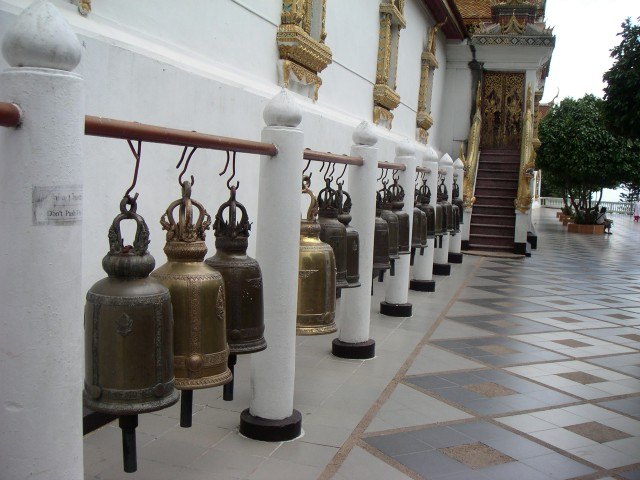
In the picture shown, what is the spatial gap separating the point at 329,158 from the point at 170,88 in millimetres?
1124

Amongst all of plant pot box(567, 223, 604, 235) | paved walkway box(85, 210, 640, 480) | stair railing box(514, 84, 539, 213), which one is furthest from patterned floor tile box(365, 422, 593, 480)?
plant pot box(567, 223, 604, 235)

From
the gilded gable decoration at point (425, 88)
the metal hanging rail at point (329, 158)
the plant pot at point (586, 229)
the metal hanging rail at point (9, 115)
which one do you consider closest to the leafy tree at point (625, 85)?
the gilded gable decoration at point (425, 88)

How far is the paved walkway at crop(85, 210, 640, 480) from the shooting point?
3.44 m

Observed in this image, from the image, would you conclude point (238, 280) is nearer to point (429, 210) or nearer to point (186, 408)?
point (186, 408)

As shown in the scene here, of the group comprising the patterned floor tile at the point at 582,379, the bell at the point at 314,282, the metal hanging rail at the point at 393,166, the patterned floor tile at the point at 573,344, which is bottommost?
the patterned floor tile at the point at 573,344

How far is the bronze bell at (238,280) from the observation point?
2.82 metres

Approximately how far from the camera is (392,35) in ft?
34.8

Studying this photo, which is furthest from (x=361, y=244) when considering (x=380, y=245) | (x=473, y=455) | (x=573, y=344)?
(x=573, y=344)

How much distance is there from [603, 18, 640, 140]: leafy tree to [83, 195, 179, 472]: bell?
10359 mm

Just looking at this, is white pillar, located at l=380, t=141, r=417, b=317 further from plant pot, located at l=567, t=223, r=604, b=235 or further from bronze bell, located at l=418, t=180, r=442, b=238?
plant pot, located at l=567, t=223, r=604, b=235

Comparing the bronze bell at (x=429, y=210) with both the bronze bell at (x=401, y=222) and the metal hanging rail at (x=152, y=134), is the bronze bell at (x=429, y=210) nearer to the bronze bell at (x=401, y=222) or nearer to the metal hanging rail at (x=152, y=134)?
the bronze bell at (x=401, y=222)

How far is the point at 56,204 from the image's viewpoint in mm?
1947

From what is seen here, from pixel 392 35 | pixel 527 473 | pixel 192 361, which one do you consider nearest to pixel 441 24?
pixel 392 35

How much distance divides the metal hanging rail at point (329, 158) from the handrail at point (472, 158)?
33.3 ft
